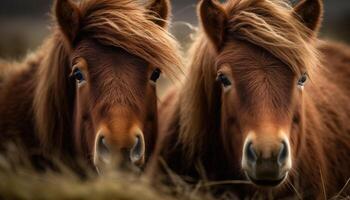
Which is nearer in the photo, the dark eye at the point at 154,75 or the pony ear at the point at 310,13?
the dark eye at the point at 154,75

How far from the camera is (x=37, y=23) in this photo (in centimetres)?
2880

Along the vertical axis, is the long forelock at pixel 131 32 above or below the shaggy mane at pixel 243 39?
above

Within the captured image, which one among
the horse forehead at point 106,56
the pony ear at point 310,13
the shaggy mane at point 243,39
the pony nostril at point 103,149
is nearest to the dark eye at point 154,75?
the horse forehead at point 106,56

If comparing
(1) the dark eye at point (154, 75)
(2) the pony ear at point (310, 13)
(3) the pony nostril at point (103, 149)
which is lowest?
(3) the pony nostril at point (103, 149)

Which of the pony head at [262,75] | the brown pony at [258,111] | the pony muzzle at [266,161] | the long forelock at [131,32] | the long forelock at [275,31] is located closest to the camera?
the pony muzzle at [266,161]

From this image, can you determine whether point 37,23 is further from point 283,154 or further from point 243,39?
point 283,154

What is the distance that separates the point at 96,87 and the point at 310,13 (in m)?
1.90

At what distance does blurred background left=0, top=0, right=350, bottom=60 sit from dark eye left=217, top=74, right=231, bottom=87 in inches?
45.0

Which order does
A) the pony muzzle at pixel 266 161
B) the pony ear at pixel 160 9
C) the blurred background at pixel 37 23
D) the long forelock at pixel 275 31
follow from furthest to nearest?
1. the blurred background at pixel 37 23
2. the pony ear at pixel 160 9
3. the long forelock at pixel 275 31
4. the pony muzzle at pixel 266 161

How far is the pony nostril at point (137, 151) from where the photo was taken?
12.8ft

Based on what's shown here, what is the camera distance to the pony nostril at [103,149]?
3.87 metres

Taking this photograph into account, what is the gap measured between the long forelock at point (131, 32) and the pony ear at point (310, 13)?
1.09 metres

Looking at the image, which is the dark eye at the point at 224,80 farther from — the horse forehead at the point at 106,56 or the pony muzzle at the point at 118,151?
the pony muzzle at the point at 118,151

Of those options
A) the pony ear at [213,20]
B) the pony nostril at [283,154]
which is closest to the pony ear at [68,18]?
the pony ear at [213,20]
